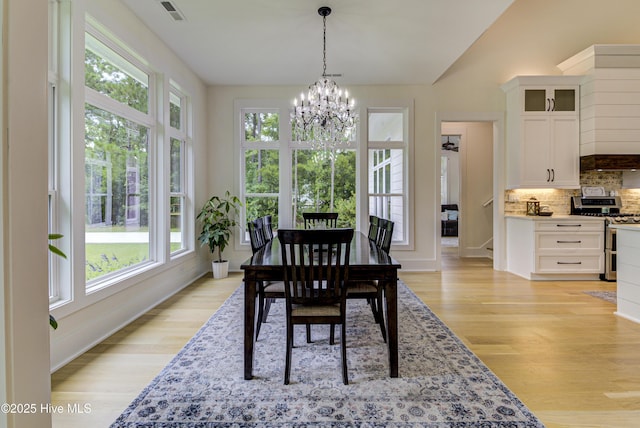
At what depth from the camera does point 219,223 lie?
484 cm

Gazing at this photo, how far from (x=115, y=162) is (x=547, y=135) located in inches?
219

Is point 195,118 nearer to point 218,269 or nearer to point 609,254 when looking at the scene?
point 218,269

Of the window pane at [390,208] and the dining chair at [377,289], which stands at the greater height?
the window pane at [390,208]

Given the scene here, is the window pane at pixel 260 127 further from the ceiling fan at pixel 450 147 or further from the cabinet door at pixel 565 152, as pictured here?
the ceiling fan at pixel 450 147

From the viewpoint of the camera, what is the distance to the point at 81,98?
243cm

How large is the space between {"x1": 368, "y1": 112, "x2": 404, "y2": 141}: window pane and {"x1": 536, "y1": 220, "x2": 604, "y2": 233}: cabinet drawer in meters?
2.40

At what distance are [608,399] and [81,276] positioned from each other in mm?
3492

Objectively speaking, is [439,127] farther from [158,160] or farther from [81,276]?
[81,276]

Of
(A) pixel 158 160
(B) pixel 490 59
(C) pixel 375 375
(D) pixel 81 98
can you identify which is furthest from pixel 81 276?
(B) pixel 490 59

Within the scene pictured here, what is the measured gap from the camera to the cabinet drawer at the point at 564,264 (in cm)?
459

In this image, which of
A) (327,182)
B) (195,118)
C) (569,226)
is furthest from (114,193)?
(569,226)

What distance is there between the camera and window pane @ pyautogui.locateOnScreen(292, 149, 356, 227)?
5.31 metres

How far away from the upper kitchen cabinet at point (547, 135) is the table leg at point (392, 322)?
152 inches

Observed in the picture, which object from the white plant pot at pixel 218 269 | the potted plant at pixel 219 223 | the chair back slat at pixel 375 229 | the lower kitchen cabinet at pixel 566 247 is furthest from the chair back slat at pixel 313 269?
the lower kitchen cabinet at pixel 566 247
